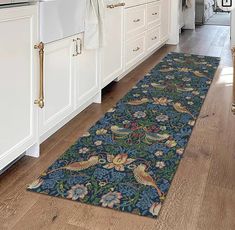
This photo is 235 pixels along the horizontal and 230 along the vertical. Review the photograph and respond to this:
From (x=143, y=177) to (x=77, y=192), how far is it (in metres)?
0.38

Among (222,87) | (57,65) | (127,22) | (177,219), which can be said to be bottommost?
(177,219)

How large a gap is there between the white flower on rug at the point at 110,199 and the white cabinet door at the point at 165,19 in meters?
4.35

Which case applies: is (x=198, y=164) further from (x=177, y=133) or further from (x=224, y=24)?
(x=224, y=24)

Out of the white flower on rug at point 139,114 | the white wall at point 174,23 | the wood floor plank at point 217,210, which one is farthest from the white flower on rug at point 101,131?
the white wall at point 174,23

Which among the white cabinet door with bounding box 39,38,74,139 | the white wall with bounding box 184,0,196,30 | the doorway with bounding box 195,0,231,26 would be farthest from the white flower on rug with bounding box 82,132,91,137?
the doorway with bounding box 195,0,231,26

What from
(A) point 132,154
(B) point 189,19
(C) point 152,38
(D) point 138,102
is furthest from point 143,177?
(B) point 189,19

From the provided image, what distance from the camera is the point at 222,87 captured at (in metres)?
3.85

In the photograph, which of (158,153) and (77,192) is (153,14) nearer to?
(158,153)

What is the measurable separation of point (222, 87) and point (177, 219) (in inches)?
94.2

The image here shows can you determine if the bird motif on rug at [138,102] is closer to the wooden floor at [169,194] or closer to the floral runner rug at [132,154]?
the floral runner rug at [132,154]

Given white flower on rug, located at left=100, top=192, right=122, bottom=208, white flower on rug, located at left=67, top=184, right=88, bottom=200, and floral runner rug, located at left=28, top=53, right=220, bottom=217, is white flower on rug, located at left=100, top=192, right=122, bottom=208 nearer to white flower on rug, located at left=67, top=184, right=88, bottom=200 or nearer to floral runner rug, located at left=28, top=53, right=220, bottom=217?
floral runner rug, located at left=28, top=53, right=220, bottom=217

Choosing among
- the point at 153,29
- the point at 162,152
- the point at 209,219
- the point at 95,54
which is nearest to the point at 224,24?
the point at 153,29

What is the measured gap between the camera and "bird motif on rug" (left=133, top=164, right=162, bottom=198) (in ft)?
6.56

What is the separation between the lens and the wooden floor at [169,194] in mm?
1677
